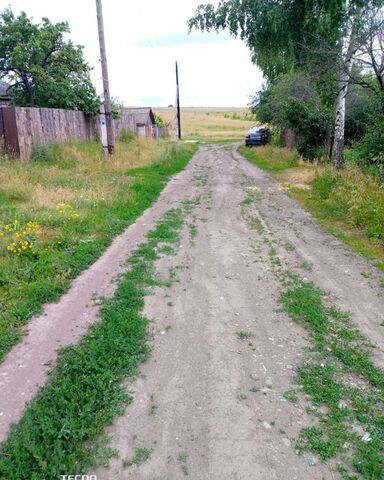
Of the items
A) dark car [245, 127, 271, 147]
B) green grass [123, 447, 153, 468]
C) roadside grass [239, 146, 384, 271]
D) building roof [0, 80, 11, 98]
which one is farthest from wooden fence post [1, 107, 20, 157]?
dark car [245, 127, 271, 147]

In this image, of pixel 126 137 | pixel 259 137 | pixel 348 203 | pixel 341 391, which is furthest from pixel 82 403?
pixel 259 137

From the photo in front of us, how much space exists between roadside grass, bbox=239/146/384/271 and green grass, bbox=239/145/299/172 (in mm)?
3329

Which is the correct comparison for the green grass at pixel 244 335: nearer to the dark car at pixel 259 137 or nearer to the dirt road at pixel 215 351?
the dirt road at pixel 215 351

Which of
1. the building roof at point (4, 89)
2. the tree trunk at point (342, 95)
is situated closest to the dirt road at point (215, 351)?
the tree trunk at point (342, 95)

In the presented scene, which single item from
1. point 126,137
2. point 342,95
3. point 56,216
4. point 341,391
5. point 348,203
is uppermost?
point 342,95

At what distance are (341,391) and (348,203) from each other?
6.04 metres

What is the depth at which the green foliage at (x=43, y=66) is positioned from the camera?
18781mm

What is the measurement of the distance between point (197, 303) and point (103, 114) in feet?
37.6

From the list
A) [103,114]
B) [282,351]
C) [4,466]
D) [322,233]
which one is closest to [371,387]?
[282,351]

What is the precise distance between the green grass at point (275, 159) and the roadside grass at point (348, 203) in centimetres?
333

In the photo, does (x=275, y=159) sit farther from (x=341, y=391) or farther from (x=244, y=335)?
(x=341, y=391)

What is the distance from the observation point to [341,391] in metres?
3.06

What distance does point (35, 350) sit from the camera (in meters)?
3.55

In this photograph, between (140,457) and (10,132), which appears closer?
(140,457)
